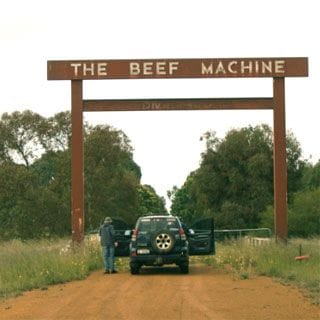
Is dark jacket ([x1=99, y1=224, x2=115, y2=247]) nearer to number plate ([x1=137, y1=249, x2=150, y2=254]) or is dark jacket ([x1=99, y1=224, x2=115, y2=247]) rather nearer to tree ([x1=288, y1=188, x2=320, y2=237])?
number plate ([x1=137, y1=249, x2=150, y2=254])

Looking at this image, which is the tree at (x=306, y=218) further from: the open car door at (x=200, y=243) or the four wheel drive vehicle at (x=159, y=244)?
the four wheel drive vehicle at (x=159, y=244)

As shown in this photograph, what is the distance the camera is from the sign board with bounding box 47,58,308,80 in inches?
1089

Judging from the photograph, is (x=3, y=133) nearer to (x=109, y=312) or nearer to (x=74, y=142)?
(x=74, y=142)

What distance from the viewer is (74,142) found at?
2823 cm

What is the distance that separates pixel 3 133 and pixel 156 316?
125 ft

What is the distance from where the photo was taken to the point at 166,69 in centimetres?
2770

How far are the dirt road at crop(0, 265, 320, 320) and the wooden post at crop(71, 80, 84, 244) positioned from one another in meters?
6.65

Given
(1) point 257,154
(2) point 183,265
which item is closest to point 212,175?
(1) point 257,154

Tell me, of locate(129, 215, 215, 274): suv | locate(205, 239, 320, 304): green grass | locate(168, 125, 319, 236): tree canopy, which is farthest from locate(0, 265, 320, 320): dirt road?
locate(168, 125, 319, 236): tree canopy

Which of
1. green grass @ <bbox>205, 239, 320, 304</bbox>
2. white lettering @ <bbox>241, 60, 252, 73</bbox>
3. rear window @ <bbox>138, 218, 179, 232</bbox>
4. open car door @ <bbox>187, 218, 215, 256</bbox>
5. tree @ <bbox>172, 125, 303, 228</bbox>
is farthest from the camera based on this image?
tree @ <bbox>172, 125, 303, 228</bbox>

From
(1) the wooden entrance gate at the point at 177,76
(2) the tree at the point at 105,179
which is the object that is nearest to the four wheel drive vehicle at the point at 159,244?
(1) the wooden entrance gate at the point at 177,76

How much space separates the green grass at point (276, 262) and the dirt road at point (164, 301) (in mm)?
597

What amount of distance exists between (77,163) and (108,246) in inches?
217

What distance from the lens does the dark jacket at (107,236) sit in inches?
927
